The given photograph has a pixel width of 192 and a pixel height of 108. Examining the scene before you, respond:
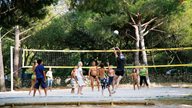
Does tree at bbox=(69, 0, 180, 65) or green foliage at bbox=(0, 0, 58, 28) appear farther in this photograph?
tree at bbox=(69, 0, 180, 65)

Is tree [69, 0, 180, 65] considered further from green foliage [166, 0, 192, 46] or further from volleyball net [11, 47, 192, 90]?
volleyball net [11, 47, 192, 90]

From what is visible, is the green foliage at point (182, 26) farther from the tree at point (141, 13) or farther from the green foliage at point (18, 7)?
the green foliage at point (18, 7)

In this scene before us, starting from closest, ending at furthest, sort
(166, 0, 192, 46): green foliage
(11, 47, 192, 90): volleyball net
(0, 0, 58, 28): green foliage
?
(0, 0, 58, 28): green foliage < (166, 0, 192, 46): green foliage < (11, 47, 192, 90): volleyball net

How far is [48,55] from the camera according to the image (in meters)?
36.9

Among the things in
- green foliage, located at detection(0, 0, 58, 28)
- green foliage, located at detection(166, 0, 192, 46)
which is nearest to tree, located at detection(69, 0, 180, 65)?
green foliage, located at detection(166, 0, 192, 46)

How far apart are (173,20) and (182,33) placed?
141cm

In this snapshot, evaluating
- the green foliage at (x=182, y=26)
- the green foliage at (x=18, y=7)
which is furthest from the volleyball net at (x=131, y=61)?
the green foliage at (x=18, y=7)

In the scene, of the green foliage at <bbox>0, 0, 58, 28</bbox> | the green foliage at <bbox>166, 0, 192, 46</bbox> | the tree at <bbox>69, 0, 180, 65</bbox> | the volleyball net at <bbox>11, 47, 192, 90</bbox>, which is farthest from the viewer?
the volleyball net at <bbox>11, 47, 192, 90</bbox>

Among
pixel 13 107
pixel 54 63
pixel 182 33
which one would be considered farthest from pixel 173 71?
pixel 13 107

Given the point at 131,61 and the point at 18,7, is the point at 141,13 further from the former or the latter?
the point at 18,7

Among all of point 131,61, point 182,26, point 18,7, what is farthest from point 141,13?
point 18,7

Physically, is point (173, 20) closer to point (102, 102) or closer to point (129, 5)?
point (129, 5)

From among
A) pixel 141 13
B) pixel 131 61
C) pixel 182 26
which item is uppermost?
pixel 141 13

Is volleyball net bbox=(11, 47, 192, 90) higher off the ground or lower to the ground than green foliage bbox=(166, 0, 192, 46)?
lower
